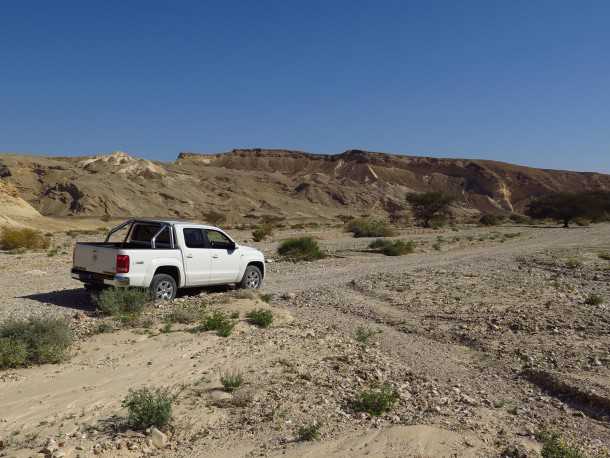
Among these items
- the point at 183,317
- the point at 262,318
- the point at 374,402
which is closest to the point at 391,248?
the point at 262,318

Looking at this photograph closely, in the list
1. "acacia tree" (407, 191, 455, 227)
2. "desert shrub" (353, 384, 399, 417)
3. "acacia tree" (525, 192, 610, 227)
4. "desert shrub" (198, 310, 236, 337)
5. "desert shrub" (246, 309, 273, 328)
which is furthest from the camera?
"acacia tree" (525, 192, 610, 227)

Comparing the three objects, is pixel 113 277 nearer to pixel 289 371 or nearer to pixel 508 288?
pixel 289 371

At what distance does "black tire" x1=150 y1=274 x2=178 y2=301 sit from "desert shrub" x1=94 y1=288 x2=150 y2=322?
0.86 metres

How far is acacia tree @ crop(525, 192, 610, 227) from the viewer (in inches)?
2495

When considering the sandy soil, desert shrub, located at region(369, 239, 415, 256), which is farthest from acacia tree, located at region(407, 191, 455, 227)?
the sandy soil

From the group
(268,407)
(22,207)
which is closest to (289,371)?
(268,407)

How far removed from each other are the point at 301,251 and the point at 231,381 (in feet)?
58.4

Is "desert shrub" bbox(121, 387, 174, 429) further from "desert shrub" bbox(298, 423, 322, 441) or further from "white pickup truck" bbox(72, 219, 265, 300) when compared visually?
"white pickup truck" bbox(72, 219, 265, 300)

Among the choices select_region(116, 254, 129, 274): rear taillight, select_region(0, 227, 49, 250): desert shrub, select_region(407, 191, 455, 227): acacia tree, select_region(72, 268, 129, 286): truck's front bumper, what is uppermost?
select_region(407, 191, 455, 227): acacia tree

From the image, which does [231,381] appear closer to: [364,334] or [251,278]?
[364,334]

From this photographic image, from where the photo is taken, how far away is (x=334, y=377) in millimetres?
7129

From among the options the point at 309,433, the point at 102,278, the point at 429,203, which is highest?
the point at 429,203

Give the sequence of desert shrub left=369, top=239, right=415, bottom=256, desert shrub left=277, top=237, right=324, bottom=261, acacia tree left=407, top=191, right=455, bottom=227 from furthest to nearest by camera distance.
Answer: acacia tree left=407, top=191, right=455, bottom=227 → desert shrub left=369, top=239, right=415, bottom=256 → desert shrub left=277, top=237, right=324, bottom=261

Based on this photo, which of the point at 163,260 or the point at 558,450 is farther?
the point at 163,260
